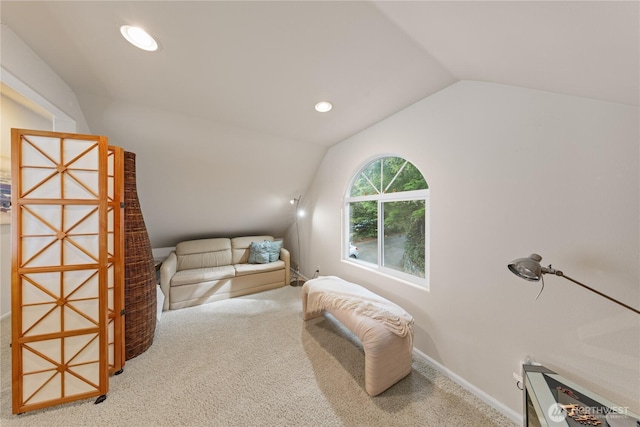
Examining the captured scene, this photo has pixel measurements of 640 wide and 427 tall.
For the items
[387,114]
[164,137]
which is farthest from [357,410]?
[164,137]

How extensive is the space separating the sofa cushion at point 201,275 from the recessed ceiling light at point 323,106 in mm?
2716

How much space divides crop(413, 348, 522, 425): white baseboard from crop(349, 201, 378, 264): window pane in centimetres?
112

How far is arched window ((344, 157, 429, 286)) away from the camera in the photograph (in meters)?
2.04

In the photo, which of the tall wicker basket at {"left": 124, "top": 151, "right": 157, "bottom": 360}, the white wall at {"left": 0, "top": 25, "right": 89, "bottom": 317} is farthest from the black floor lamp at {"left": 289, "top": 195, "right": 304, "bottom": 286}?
the white wall at {"left": 0, "top": 25, "right": 89, "bottom": 317}

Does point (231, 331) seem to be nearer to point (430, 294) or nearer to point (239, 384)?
point (239, 384)

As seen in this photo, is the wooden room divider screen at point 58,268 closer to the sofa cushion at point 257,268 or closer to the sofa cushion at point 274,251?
the sofa cushion at point 257,268

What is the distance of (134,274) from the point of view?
6.17 ft

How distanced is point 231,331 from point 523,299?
267 centimetres

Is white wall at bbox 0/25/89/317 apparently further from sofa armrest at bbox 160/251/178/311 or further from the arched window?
the arched window

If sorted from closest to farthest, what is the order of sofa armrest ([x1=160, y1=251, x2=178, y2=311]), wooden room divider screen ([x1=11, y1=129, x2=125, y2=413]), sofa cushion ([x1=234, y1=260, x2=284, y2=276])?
wooden room divider screen ([x1=11, y1=129, x2=125, y2=413])
sofa armrest ([x1=160, y1=251, x2=178, y2=311])
sofa cushion ([x1=234, y1=260, x2=284, y2=276])

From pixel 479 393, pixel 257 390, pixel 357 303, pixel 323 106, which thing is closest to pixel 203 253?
pixel 257 390

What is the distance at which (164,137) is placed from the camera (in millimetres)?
2314

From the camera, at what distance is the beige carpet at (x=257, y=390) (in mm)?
1343

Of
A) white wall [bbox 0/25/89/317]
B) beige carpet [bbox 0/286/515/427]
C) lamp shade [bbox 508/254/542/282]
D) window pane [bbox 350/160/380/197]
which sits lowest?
beige carpet [bbox 0/286/515/427]
